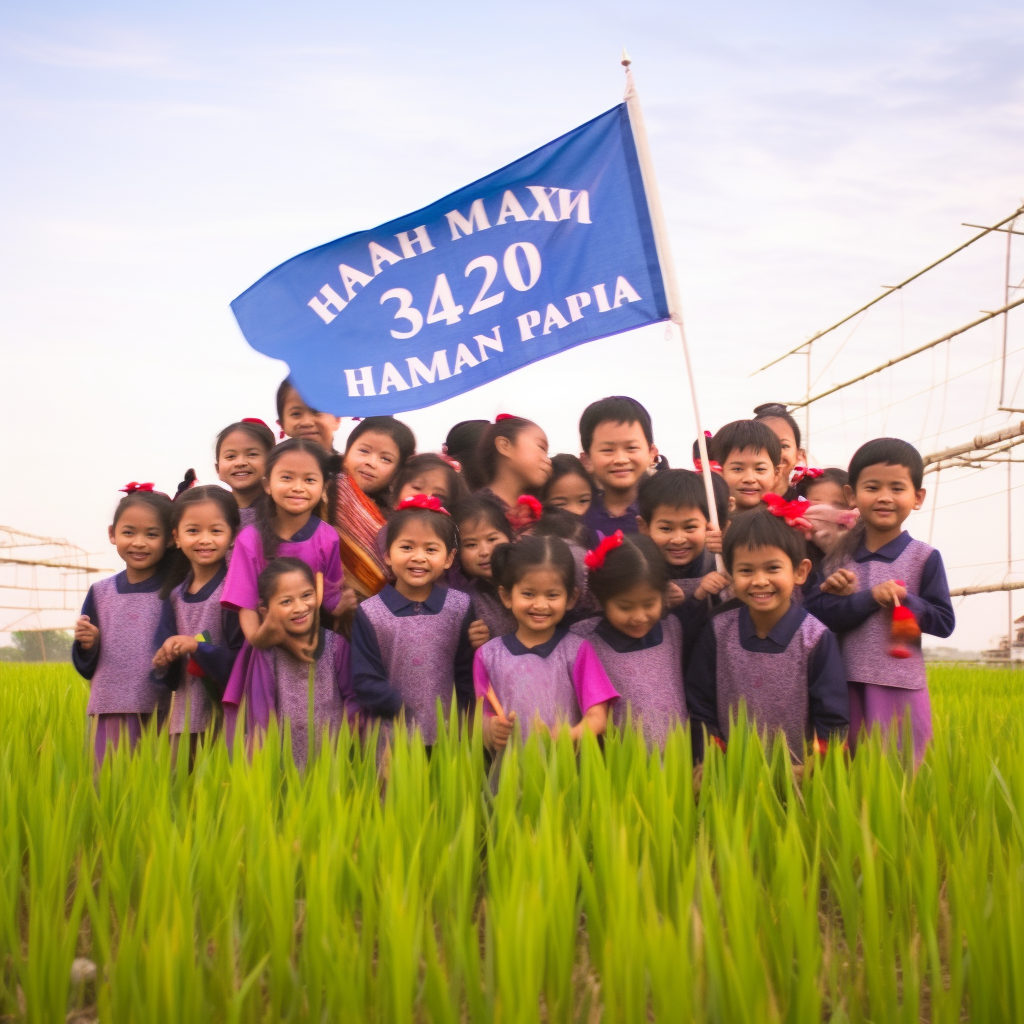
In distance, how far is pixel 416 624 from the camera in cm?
334

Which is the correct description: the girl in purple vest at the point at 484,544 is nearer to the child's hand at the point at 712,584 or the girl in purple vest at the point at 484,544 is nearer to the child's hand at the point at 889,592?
the child's hand at the point at 712,584

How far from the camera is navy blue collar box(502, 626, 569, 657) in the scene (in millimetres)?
3148

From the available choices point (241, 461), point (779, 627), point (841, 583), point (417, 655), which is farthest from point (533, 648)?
point (241, 461)

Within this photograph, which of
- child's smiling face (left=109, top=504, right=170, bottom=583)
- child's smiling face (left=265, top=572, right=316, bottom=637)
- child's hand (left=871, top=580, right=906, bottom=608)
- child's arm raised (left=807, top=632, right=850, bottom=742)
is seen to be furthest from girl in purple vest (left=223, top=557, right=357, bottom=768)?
child's hand (left=871, top=580, right=906, bottom=608)

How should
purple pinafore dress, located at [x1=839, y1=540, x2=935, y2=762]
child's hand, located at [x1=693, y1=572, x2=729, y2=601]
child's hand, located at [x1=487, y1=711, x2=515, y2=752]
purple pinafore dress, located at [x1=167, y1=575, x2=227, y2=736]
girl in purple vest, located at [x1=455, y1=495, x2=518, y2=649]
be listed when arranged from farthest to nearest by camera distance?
1. purple pinafore dress, located at [x1=167, y1=575, x2=227, y2=736]
2. girl in purple vest, located at [x1=455, y1=495, x2=518, y2=649]
3. purple pinafore dress, located at [x1=839, y1=540, x2=935, y2=762]
4. child's hand, located at [x1=693, y1=572, x2=729, y2=601]
5. child's hand, located at [x1=487, y1=711, x2=515, y2=752]

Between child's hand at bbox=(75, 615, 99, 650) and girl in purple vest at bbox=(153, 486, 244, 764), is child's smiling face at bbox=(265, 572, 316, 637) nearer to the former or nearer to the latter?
girl in purple vest at bbox=(153, 486, 244, 764)

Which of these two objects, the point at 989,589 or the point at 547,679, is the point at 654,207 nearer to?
the point at 547,679

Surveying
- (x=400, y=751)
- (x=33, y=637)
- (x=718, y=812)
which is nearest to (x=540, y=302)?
(x=400, y=751)

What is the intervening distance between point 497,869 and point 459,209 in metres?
2.80

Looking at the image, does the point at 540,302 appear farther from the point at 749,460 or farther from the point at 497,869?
the point at 497,869

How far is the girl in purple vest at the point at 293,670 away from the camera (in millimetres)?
3295

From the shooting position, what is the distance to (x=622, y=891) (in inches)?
64.2

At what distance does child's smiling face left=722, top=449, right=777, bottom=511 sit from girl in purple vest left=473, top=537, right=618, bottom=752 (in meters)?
0.86

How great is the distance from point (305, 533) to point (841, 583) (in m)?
1.78
